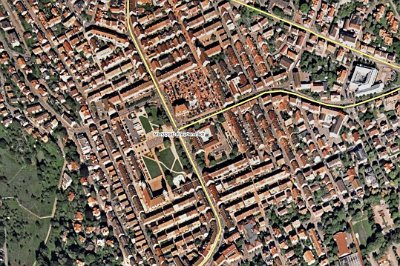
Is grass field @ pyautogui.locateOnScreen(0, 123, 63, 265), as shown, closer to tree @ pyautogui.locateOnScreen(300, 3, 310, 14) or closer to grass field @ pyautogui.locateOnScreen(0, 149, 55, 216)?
grass field @ pyautogui.locateOnScreen(0, 149, 55, 216)

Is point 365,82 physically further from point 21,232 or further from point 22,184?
point 21,232

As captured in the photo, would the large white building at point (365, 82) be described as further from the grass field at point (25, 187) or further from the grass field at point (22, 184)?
the grass field at point (22, 184)

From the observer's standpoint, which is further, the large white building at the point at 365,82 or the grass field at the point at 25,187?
the grass field at the point at 25,187

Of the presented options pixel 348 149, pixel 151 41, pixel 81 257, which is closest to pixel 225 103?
pixel 151 41

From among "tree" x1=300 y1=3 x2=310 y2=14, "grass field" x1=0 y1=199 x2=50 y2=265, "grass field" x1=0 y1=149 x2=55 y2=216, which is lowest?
"grass field" x1=0 y1=199 x2=50 y2=265

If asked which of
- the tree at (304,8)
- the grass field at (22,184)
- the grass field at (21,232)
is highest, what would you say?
the tree at (304,8)

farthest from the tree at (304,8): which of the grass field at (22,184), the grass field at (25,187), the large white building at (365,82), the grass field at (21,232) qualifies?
the grass field at (21,232)

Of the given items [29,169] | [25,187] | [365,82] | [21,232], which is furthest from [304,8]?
[21,232]

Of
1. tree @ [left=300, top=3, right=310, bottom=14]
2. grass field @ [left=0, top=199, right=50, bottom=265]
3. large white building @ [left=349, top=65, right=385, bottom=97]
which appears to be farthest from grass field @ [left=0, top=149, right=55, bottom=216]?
large white building @ [left=349, top=65, right=385, bottom=97]
